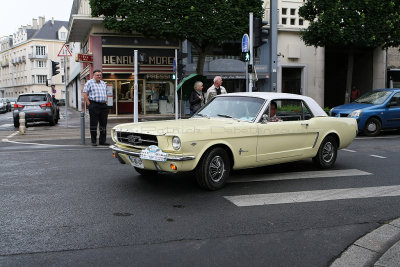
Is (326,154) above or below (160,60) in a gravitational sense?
below

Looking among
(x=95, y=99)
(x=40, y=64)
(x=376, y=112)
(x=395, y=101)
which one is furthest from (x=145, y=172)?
(x=40, y=64)

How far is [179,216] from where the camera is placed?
4.81 metres

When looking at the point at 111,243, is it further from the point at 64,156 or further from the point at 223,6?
the point at 223,6

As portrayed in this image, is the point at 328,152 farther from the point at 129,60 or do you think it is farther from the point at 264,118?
the point at 129,60

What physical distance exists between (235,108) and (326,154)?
2187 millimetres

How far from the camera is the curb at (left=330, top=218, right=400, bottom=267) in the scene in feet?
11.7

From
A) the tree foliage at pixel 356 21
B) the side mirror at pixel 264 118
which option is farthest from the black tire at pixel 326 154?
the tree foliage at pixel 356 21

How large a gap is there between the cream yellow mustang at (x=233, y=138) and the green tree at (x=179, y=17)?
16919 millimetres

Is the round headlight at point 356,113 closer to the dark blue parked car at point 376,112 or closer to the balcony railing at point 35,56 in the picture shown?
the dark blue parked car at point 376,112

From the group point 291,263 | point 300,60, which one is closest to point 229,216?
point 291,263

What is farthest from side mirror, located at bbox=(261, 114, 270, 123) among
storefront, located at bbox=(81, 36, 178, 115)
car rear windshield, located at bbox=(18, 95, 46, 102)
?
storefront, located at bbox=(81, 36, 178, 115)

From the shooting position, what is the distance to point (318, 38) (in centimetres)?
2370

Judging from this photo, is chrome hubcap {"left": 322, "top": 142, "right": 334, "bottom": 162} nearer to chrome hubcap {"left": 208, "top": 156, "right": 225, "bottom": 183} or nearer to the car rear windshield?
chrome hubcap {"left": 208, "top": 156, "right": 225, "bottom": 183}

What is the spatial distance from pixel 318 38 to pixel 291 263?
21974 mm
